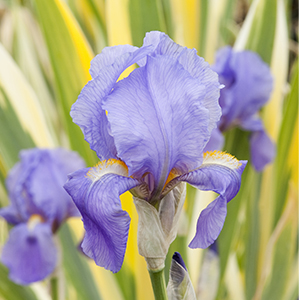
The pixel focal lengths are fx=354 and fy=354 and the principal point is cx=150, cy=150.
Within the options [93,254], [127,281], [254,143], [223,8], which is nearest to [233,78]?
[254,143]

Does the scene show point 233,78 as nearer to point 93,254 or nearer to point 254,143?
point 254,143

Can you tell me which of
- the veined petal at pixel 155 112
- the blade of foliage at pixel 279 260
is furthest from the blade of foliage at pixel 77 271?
Answer: the veined petal at pixel 155 112

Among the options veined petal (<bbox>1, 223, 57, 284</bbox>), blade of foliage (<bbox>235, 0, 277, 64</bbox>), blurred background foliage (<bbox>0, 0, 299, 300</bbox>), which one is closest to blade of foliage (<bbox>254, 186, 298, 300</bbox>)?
blurred background foliage (<bbox>0, 0, 299, 300</bbox>)

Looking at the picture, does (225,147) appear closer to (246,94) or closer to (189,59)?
(246,94)

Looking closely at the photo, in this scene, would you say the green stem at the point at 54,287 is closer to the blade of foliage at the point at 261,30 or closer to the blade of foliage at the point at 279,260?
the blade of foliage at the point at 279,260

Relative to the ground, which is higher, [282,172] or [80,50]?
[80,50]

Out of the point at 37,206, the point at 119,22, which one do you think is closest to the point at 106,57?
the point at 119,22
